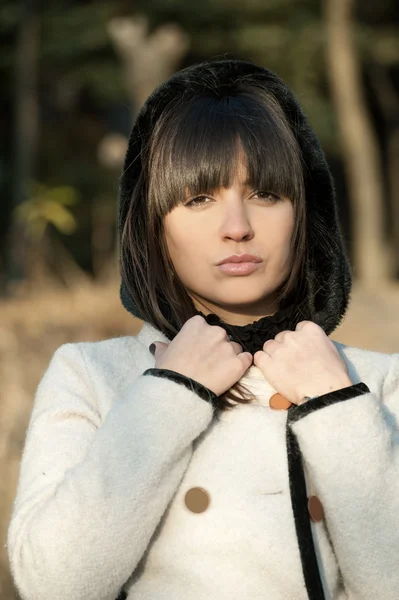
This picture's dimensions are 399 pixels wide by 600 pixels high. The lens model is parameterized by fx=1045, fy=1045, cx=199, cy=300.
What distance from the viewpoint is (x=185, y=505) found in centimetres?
209

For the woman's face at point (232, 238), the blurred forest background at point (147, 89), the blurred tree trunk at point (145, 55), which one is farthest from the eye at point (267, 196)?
the blurred tree trunk at point (145, 55)

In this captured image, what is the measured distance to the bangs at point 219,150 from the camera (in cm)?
228

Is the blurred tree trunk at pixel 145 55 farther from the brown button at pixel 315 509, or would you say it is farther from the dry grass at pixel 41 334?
the brown button at pixel 315 509

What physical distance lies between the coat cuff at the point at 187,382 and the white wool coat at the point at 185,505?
1 centimetres

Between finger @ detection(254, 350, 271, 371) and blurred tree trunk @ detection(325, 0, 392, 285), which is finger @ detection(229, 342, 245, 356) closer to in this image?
finger @ detection(254, 350, 271, 371)

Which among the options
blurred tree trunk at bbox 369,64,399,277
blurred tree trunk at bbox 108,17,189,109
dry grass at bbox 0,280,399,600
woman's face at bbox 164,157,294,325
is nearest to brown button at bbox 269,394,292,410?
woman's face at bbox 164,157,294,325

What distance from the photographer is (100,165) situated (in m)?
20.5

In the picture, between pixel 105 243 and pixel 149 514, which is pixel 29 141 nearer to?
pixel 105 243

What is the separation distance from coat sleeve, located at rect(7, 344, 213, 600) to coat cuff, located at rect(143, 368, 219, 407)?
12 millimetres

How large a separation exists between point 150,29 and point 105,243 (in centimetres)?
447

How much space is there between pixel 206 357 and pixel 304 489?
333mm

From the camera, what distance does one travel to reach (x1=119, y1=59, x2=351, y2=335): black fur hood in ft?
8.22

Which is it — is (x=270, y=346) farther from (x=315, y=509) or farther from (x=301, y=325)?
(x=315, y=509)

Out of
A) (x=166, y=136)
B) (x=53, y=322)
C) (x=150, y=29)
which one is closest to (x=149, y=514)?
(x=166, y=136)
